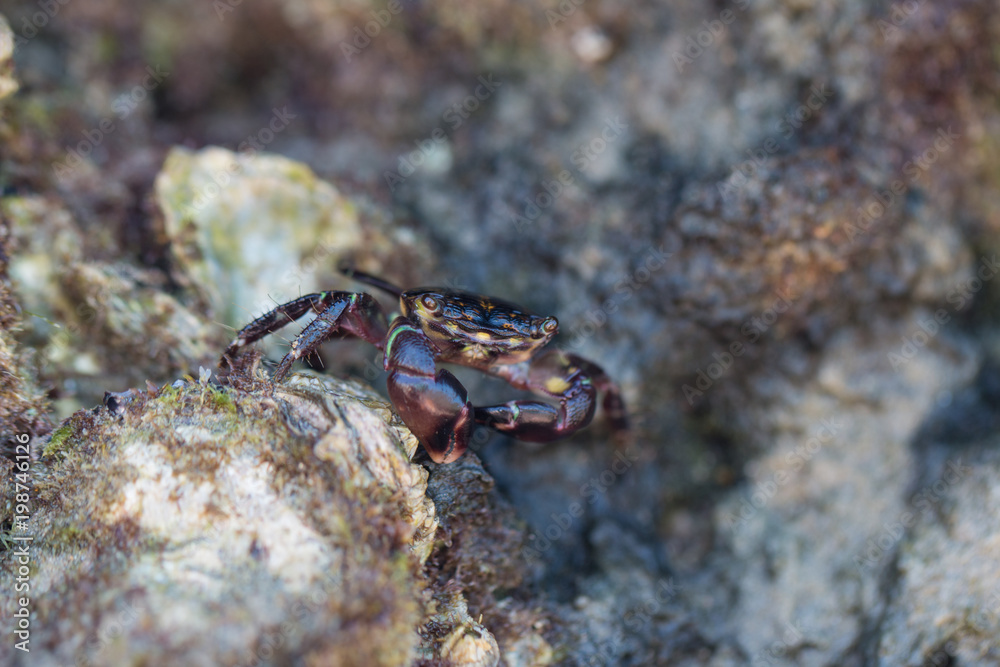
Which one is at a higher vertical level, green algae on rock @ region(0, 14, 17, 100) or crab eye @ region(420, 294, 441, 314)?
green algae on rock @ region(0, 14, 17, 100)

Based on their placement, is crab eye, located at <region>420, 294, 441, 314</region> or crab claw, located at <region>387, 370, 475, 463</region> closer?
crab claw, located at <region>387, 370, 475, 463</region>

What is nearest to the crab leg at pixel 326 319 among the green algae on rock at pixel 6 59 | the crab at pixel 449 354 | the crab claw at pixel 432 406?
the crab at pixel 449 354

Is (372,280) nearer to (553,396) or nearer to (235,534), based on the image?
(553,396)

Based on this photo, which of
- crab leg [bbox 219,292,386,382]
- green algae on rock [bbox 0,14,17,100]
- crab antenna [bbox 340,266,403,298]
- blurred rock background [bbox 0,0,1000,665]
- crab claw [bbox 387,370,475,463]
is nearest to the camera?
crab claw [bbox 387,370,475,463]

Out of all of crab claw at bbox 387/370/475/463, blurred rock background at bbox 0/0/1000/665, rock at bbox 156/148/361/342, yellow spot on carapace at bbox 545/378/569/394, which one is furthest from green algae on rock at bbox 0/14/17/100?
yellow spot on carapace at bbox 545/378/569/394

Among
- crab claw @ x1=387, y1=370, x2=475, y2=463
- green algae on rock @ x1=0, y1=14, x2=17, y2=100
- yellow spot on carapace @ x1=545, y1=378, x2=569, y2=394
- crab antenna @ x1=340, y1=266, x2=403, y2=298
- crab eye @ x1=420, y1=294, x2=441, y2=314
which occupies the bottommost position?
yellow spot on carapace @ x1=545, y1=378, x2=569, y2=394

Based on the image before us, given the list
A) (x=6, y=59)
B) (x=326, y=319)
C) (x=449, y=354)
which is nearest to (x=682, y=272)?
(x=449, y=354)

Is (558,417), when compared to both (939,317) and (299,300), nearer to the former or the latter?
(299,300)

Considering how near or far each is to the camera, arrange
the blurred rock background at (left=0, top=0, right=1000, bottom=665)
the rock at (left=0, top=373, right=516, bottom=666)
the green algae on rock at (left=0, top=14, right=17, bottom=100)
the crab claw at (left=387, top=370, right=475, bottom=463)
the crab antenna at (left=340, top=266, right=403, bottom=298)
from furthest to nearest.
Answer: the crab antenna at (left=340, top=266, right=403, bottom=298)
the blurred rock background at (left=0, top=0, right=1000, bottom=665)
the green algae on rock at (left=0, top=14, right=17, bottom=100)
the crab claw at (left=387, top=370, right=475, bottom=463)
the rock at (left=0, top=373, right=516, bottom=666)

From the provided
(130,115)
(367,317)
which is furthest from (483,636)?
(130,115)

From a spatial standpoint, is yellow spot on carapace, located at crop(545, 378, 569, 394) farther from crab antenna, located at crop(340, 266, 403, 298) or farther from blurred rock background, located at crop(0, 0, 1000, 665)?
crab antenna, located at crop(340, 266, 403, 298)

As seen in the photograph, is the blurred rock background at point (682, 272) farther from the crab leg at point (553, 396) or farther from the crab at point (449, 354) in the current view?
the crab at point (449, 354)
